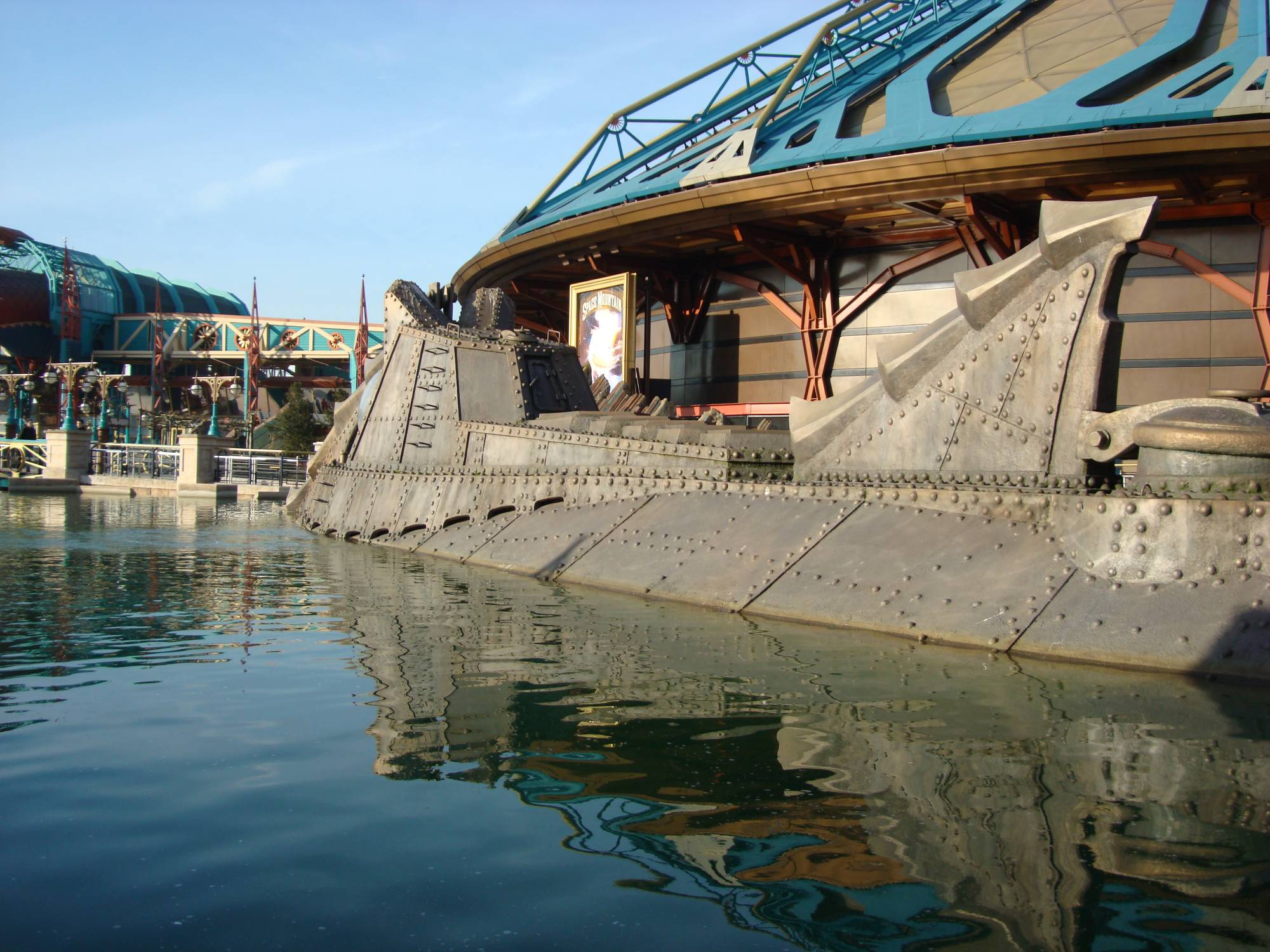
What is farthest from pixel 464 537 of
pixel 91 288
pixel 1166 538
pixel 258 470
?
pixel 91 288

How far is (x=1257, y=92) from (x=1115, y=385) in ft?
40.8

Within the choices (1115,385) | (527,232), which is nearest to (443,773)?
(1115,385)

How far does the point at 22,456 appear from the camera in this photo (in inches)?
1531

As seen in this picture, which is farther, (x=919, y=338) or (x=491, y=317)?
(x=491, y=317)

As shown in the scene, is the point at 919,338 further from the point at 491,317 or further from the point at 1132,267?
the point at 1132,267

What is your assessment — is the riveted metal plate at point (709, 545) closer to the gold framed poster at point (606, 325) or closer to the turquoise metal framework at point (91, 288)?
the gold framed poster at point (606, 325)

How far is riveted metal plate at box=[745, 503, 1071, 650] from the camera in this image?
7.08 metres

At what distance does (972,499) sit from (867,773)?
3.86m

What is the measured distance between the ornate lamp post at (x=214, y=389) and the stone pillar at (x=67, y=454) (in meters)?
6.63

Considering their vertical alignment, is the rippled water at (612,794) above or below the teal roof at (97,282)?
below

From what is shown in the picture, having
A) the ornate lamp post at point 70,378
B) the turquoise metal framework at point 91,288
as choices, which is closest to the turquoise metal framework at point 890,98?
the ornate lamp post at point 70,378

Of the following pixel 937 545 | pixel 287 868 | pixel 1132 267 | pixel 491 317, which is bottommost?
pixel 287 868

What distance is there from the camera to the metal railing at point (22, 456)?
3850 cm

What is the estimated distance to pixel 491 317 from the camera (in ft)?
58.1
